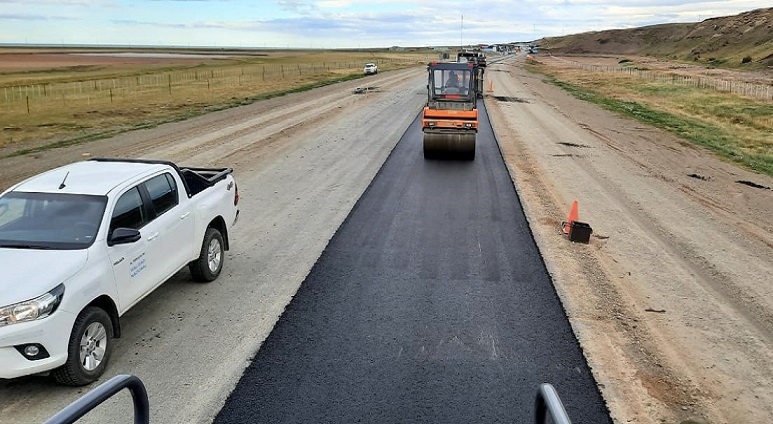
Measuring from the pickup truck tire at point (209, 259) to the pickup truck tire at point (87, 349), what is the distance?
92.7 inches

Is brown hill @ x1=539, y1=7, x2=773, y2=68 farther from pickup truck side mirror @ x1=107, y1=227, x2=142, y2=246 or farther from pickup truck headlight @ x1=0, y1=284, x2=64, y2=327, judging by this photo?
pickup truck headlight @ x1=0, y1=284, x2=64, y2=327

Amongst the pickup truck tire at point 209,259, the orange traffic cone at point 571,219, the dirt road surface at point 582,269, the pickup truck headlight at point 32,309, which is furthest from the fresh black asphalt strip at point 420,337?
the pickup truck headlight at point 32,309

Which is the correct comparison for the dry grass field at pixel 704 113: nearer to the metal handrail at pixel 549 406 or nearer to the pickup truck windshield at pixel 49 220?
the metal handrail at pixel 549 406

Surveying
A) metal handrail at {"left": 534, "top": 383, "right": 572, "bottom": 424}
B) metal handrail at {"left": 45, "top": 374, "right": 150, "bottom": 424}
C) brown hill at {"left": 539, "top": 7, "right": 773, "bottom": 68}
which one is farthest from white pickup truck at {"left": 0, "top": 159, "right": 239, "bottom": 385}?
brown hill at {"left": 539, "top": 7, "right": 773, "bottom": 68}

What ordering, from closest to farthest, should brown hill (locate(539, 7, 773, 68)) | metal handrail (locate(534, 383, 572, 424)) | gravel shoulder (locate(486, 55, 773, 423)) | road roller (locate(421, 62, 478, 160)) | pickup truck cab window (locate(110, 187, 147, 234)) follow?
metal handrail (locate(534, 383, 572, 424)) → gravel shoulder (locate(486, 55, 773, 423)) → pickup truck cab window (locate(110, 187, 147, 234)) → road roller (locate(421, 62, 478, 160)) → brown hill (locate(539, 7, 773, 68))

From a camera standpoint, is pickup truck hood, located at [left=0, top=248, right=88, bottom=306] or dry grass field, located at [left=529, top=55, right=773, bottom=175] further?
dry grass field, located at [left=529, top=55, right=773, bottom=175]

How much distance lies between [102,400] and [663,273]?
8880mm

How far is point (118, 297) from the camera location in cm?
652

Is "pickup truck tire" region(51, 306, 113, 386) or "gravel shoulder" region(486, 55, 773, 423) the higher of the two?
"pickup truck tire" region(51, 306, 113, 386)

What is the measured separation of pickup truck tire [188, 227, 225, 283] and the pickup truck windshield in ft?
6.66

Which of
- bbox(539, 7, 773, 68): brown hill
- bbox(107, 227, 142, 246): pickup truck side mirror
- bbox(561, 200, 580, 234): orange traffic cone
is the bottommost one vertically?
bbox(561, 200, 580, 234): orange traffic cone

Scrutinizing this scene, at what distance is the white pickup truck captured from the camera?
5488 mm

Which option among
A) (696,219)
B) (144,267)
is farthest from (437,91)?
(144,267)

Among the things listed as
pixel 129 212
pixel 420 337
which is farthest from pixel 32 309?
pixel 420 337
